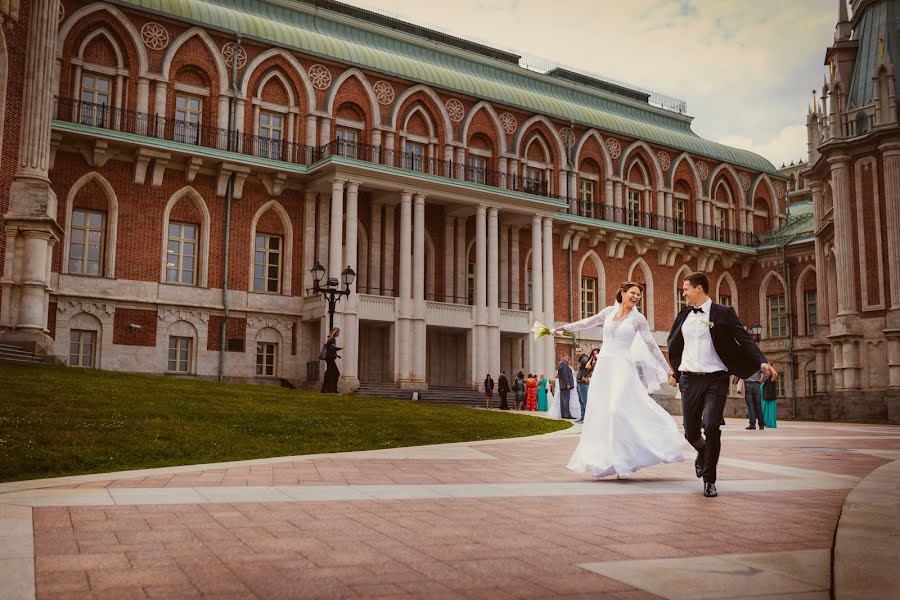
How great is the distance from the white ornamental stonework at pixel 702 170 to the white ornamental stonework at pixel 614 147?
5693 mm

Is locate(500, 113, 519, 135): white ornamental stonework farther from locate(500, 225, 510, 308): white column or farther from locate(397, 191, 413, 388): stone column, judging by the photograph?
locate(397, 191, 413, 388): stone column

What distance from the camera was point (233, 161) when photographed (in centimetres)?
3209

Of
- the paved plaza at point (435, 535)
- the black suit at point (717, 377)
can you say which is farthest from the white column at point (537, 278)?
the black suit at point (717, 377)

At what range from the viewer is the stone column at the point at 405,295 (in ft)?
109

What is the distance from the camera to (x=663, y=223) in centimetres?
4531

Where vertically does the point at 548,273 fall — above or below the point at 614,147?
below

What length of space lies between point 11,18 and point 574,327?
59.9 ft

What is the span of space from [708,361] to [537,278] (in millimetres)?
29396

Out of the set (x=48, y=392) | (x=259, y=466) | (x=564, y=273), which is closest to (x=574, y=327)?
(x=259, y=466)

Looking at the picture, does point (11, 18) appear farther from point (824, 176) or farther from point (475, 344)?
point (824, 176)

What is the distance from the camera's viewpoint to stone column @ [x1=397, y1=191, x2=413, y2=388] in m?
33.2

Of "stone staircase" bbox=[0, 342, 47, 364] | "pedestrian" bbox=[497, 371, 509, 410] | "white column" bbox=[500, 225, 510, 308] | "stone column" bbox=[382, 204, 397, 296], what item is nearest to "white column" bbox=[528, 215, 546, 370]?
"white column" bbox=[500, 225, 510, 308]

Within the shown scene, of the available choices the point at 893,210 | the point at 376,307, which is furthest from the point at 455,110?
the point at 893,210

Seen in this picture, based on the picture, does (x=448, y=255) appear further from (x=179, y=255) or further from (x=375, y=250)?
(x=179, y=255)
